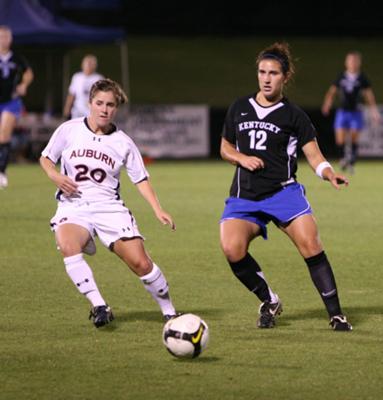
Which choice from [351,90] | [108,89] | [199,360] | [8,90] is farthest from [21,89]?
[199,360]

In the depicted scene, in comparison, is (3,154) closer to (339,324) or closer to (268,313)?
(268,313)

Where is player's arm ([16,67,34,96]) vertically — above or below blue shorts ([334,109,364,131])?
above

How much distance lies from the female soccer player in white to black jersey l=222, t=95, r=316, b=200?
2.18ft

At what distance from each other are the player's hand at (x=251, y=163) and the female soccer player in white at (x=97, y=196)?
60cm

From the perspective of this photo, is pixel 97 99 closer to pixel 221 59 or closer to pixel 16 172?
pixel 16 172

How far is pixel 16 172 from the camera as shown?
23297mm

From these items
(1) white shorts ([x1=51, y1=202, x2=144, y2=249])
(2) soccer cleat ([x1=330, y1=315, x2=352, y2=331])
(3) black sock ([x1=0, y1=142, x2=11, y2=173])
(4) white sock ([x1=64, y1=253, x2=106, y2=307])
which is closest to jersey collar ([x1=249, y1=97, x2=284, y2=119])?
(1) white shorts ([x1=51, y1=202, x2=144, y2=249])

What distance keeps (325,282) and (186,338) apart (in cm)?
138

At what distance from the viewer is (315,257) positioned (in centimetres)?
789

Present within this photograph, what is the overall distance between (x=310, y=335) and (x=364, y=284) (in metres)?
2.37

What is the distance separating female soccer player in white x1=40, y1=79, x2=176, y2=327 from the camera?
7.93 metres

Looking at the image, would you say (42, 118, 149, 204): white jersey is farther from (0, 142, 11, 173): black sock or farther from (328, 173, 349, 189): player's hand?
(0, 142, 11, 173): black sock

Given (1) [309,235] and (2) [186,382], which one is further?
(1) [309,235]

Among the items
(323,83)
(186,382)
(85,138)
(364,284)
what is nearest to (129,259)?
(85,138)
